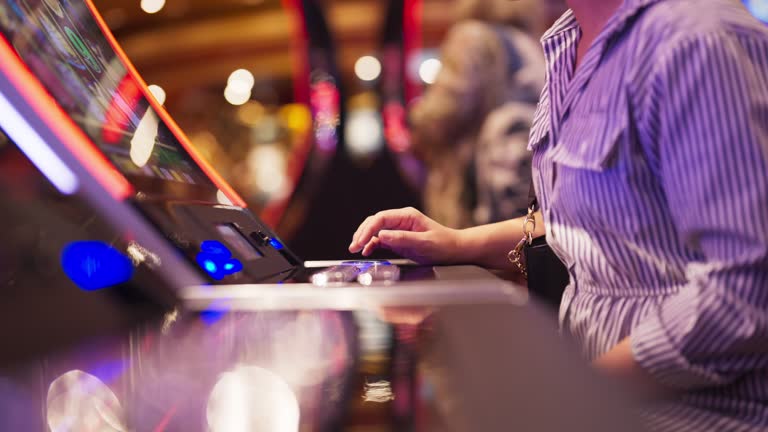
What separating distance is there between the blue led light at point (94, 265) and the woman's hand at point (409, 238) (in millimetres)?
408

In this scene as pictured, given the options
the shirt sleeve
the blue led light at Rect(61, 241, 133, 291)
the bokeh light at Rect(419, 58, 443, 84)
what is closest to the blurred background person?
the bokeh light at Rect(419, 58, 443, 84)

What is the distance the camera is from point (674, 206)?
602mm

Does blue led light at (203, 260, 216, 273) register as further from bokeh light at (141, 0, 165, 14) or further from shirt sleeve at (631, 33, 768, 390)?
bokeh light at (141, 0, 165, 14)

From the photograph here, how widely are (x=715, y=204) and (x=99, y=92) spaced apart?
61cm

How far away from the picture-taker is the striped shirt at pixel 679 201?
1.80ft

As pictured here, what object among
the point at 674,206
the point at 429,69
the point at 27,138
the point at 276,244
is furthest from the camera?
the point at 429,69

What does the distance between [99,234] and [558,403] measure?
372 millimetres

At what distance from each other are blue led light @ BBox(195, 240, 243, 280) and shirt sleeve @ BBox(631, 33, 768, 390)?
37 centimetres

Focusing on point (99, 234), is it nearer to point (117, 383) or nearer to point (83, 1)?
point (117, 383)

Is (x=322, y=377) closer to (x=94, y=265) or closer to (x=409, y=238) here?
(x=94, y=265)

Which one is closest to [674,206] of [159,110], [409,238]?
[409,238]

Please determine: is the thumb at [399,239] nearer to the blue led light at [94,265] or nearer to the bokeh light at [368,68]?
the blue led light at [94,265]

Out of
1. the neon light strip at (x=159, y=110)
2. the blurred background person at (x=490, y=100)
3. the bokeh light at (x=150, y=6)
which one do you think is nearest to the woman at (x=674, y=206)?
the neon light strip at (x=159, y=110)

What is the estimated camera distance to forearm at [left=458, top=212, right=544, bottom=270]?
0.95 meters
